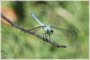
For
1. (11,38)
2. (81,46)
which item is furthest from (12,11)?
(81,46)

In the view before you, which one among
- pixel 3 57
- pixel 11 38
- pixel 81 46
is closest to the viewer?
pixel 3 57

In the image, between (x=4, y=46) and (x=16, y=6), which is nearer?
(x=4, y=46)

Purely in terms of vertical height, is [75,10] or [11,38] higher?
[75,10]

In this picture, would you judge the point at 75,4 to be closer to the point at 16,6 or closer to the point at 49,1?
the point at 49,1

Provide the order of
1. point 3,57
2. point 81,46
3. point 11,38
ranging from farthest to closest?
point 81,46 < point 11,38 < point 3,57

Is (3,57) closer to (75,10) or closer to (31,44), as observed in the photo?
(31,44)

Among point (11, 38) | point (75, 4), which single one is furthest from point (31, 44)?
point (75, 4)
